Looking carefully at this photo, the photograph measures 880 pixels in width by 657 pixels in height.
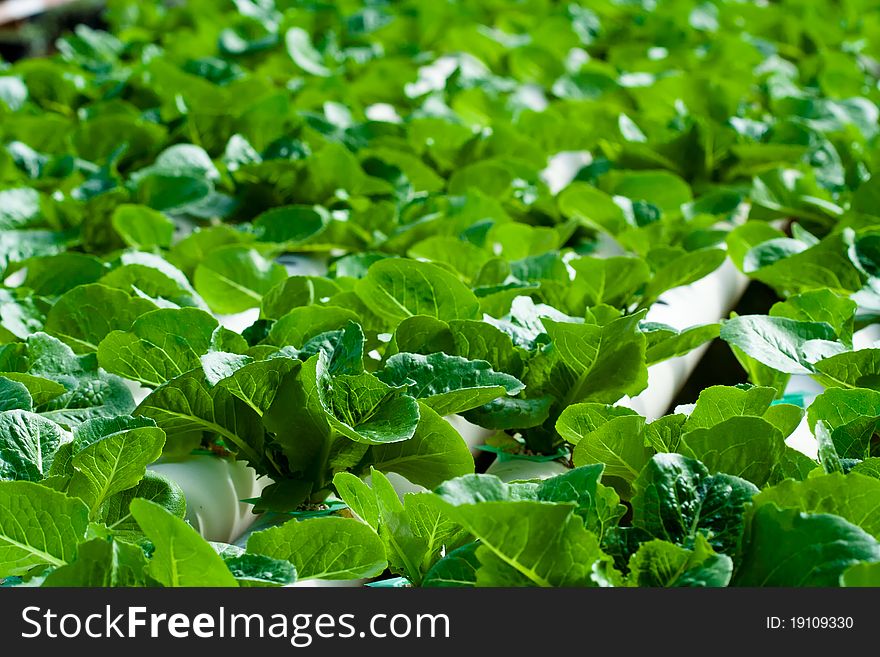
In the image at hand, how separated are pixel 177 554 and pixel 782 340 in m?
0.49

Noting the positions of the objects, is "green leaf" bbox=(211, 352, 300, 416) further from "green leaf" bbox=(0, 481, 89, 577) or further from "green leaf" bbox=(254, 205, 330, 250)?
"green leaf" bbox=(254, 205, 330, 250)

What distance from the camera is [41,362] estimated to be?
0.86 metres

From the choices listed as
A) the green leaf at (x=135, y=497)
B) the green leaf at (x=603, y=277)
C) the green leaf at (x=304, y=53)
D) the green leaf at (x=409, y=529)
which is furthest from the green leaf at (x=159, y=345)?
the green leaf at (x=304, y=53)

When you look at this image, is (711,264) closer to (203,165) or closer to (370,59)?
(203,165)

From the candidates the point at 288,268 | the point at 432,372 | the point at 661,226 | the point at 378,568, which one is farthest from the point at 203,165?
the point at 378,568

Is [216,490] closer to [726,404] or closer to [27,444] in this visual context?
[27,444]

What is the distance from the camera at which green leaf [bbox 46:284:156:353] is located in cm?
92

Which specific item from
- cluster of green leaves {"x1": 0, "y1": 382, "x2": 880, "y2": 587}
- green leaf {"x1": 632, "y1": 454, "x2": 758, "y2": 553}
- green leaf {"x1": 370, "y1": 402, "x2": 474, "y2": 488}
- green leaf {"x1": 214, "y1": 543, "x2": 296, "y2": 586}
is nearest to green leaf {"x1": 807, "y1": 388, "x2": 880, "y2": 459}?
cluster of green leaves {"x1": 0, "y1": 382, "x2": 880, "y2": 587}

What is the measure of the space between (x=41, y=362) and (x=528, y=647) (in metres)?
0.48

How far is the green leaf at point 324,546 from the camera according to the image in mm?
645

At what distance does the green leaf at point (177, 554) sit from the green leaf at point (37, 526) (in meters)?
0.07

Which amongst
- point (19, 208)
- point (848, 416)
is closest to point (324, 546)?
point (848, 416)

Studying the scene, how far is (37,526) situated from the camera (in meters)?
0.64

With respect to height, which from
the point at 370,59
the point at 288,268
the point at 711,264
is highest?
the point at 711,264
